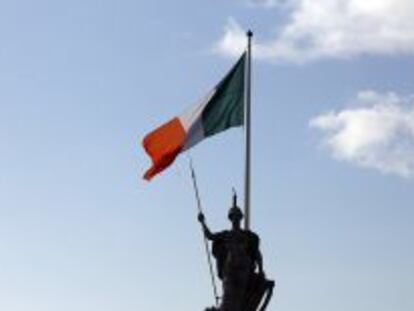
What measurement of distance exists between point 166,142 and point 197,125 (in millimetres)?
732

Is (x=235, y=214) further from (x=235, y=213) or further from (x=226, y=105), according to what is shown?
(x=226, y=105)

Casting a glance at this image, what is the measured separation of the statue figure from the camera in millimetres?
27812

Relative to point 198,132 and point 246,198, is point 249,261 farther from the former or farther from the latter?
point 198,132

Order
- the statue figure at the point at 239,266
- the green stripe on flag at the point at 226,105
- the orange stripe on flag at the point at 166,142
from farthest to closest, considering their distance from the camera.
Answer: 1. the green stripe on flag at the point at 226,105
2. the orange stripe on flag at the point at 166,142
3. the statue figure at the point at 239,266

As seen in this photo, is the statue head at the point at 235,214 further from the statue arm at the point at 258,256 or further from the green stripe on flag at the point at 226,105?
the green stripe on flag at the point at 226,105

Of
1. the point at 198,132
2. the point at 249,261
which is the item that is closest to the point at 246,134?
the point at 198,132

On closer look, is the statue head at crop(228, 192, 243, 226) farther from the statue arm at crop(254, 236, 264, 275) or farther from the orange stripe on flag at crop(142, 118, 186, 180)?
the orange stripe on flag at crop(142, 118, 186, 180)

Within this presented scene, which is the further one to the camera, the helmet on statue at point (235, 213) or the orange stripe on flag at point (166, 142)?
the orange stripe on flag at point (166, 142)

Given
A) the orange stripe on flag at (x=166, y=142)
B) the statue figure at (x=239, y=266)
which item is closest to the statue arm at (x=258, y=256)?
the statue figure at (x=239, y=266)

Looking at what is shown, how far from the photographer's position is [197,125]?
30.5 metres

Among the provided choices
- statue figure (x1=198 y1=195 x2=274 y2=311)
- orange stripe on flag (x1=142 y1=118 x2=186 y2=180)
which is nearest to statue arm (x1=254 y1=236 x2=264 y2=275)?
statue figure (x1=198 y1=195 x2=274 y2=311)

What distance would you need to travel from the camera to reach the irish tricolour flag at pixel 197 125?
3019cm

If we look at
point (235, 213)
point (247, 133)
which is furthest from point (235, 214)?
point (247, 133)

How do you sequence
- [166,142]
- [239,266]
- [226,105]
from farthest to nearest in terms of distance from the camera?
[226,105] → [166,142] → [239,266]
